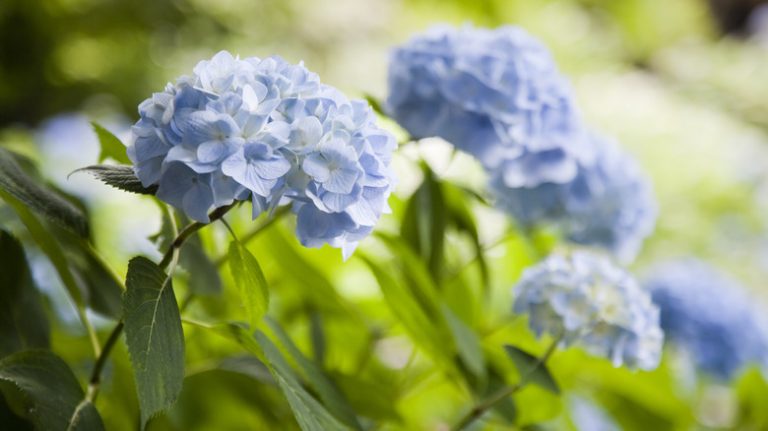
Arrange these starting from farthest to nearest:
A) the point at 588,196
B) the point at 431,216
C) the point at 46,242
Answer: the point at 588,196 → the point at 431,216 → the point at 46,242

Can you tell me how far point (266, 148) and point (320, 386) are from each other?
0.18 metres

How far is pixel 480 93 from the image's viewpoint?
0.72 meters

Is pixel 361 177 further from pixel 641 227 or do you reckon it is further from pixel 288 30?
pixel 288 30

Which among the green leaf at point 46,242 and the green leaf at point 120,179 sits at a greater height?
the green leaf at point 120,179

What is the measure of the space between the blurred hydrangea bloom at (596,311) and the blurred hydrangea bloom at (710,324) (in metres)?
0.58

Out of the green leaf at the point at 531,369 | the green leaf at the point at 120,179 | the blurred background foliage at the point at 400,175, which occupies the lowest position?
the blurred background foliage at the point at 400,175

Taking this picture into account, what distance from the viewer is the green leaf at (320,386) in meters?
0.52

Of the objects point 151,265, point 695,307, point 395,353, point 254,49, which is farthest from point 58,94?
point 151,265

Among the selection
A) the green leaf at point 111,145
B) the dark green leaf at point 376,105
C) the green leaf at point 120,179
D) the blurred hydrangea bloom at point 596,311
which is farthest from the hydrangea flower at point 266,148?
the dark green leaf at point 376,105

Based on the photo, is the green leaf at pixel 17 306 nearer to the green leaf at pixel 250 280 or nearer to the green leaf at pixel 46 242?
the green leaf at pixel 46 242

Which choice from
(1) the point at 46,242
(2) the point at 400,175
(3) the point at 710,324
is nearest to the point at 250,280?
(1) the point at 46,242

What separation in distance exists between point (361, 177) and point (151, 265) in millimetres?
119

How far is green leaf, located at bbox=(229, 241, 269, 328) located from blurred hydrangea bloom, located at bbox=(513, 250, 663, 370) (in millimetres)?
245

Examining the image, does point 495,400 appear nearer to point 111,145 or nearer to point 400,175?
point 111,145
